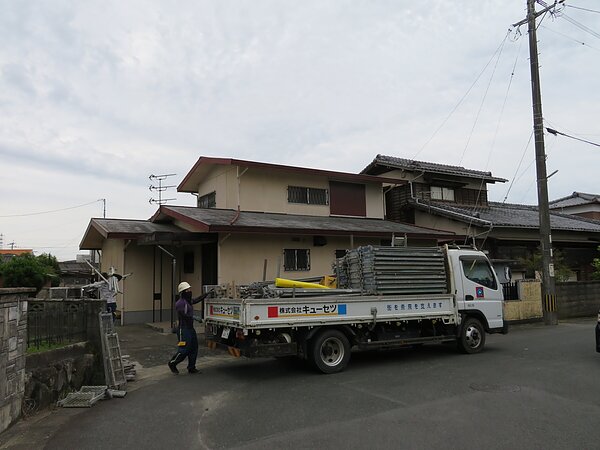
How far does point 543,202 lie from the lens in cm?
1666

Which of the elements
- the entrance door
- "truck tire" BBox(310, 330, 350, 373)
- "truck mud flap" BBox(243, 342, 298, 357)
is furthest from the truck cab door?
the entrance door

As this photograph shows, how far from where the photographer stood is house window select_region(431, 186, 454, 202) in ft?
80.1

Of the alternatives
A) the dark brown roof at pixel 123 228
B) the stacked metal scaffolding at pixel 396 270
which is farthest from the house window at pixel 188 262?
the stacked metal scaffolding at pixel 396 270

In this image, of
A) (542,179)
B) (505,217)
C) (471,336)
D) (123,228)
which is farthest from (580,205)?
(123,228)

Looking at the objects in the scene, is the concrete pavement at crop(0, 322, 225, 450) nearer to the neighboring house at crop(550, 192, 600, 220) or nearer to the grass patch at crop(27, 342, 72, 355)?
the grass patch at crop(27, 342, 72, 355)

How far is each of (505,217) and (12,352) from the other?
23022mm

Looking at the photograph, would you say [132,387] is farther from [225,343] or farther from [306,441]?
[306,441]

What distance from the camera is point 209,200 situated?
1869 centimetres

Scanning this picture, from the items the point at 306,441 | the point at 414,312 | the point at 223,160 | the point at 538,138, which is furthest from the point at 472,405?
the point at 538,138

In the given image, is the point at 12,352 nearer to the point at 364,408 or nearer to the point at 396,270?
the point at 364,408

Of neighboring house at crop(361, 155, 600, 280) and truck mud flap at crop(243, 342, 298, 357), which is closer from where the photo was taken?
truck mud flap at crop(243, 342, 298, 357)

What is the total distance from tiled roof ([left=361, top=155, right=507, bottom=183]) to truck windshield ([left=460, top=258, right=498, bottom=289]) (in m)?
12.6

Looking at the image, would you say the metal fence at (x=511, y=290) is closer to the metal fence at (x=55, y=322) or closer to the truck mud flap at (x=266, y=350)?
the truck mud flap at (x=266, y=350)

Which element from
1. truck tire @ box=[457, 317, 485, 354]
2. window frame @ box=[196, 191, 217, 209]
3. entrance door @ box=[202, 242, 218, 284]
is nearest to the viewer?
truck tire @ box=[457, 317, 485, 354]
